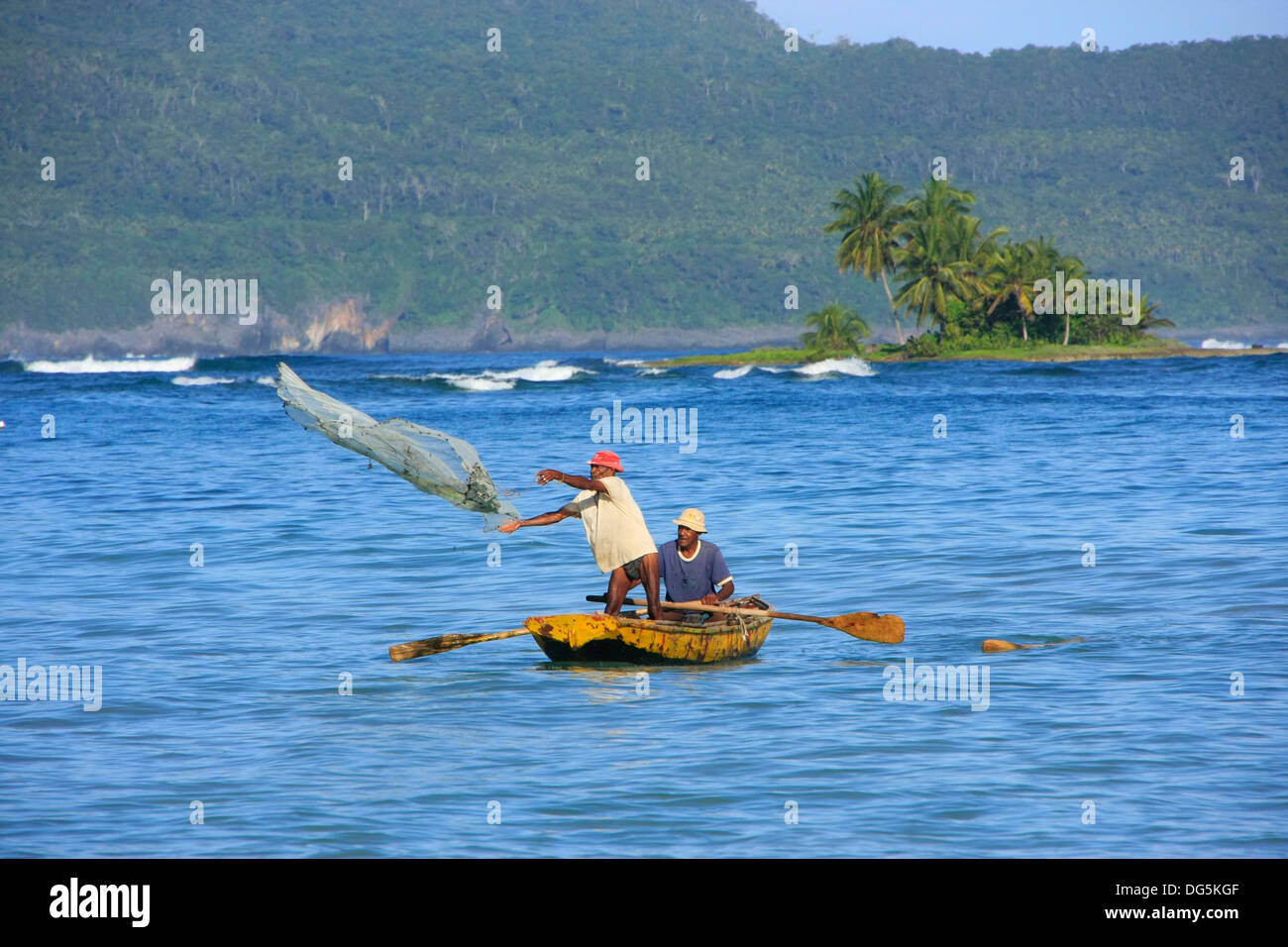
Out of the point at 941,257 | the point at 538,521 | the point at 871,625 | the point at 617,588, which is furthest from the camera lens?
the point at 941,257

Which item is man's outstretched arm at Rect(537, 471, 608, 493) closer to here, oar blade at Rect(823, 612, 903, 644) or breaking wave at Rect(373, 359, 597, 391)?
oar blade at Rect(823, 612, 903, 644)

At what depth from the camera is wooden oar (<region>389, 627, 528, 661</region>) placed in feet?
44.7

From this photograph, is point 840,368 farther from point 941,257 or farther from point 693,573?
point 693,573

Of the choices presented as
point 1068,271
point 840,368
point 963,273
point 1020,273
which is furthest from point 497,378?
point 1068,271

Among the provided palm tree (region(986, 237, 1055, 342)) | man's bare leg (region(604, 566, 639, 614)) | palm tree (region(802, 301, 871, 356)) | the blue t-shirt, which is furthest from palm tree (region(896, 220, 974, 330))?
man's bare leg (region(604, 566, 639, 614))

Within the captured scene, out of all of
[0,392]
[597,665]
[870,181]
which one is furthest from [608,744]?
[870,181]

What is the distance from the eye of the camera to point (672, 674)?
1368 centimetres

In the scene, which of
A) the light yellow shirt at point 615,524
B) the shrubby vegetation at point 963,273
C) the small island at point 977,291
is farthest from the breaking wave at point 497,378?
the light yellow shirt at point 615,524

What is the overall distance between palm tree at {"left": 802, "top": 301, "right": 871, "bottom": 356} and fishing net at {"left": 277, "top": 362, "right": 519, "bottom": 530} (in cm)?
8424

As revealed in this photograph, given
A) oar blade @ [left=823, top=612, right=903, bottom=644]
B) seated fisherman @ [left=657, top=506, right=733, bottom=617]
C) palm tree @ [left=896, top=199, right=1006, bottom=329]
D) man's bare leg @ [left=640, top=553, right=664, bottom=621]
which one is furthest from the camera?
palm tree @ [left=896, top=199, right=1006, bottom=329]

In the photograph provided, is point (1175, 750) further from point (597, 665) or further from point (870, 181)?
point (870, 181)

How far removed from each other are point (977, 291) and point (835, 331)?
34.3ft

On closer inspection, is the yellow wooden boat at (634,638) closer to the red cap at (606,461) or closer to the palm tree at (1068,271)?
the red cap at (606,461)
